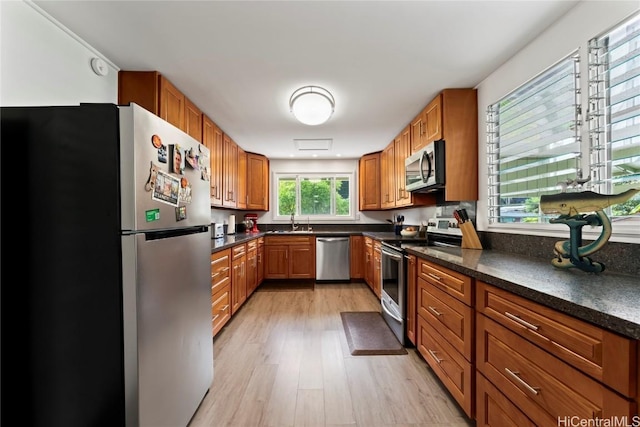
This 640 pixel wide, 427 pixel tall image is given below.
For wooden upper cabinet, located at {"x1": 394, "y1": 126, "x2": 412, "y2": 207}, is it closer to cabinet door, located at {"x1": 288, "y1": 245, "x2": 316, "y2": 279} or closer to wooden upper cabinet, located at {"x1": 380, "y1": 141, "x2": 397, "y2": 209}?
wooden upper cabinet, located at {"x1": 380, "y1": 141, "x2": 397, "y2": 209}

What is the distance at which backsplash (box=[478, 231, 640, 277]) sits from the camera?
4.00 ft

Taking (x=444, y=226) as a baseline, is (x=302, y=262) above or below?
below

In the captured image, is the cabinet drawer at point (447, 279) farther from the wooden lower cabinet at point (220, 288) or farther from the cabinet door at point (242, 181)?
the cabinet door at point (242, 181)

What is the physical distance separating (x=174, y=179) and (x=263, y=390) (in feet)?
4.79

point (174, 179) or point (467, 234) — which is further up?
point (174, 179)

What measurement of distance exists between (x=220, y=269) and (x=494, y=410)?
2196mm

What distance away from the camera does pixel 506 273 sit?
1.27 metres

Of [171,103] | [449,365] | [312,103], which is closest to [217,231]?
[171,103]

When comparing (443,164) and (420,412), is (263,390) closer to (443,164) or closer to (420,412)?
(420,412)

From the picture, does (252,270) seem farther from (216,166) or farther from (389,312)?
(389,312)

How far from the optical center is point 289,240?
185 inches

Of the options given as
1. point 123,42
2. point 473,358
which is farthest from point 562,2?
point 123,42

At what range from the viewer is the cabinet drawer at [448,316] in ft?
4.77

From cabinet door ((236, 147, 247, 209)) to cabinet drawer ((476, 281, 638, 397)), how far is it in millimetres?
3632
